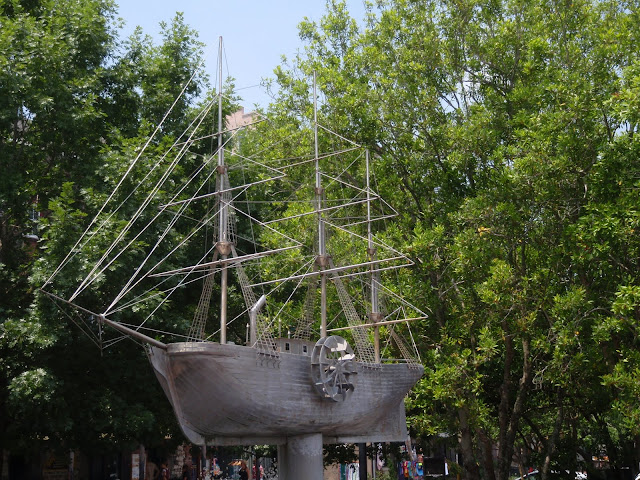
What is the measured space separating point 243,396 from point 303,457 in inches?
119

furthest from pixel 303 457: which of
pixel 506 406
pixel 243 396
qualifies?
pixel 506 406

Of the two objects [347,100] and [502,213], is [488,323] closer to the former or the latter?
[502,213]

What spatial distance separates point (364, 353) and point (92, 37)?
14.3m

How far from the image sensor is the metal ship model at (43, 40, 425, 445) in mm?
16453

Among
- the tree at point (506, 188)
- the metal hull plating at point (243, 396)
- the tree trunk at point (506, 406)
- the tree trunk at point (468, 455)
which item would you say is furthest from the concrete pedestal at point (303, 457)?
the tree trunk at point (506, 406)

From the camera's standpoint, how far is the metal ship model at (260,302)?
648 inches

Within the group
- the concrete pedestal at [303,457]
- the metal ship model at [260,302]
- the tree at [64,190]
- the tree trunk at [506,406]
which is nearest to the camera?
the metal ship model at [260,302]

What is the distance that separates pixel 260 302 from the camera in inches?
715

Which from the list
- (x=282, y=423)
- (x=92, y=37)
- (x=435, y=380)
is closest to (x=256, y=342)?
(x=282, y=423)

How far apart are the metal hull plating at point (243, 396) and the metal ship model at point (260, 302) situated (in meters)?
0.03

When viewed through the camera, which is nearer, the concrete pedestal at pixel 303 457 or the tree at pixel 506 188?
the concrete pedestal at pixel 303 457

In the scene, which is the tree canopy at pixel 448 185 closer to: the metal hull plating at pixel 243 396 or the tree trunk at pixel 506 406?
the tree trunk at pixel 506 406

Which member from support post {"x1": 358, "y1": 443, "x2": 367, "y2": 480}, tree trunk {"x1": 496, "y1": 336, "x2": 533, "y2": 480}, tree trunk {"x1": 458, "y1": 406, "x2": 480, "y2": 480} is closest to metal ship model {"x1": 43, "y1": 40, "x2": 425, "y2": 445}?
support post {"x1": 358, "y1": 443, "x2": 367, "y2": 480}

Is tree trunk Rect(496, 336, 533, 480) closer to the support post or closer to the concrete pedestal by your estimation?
the support post
